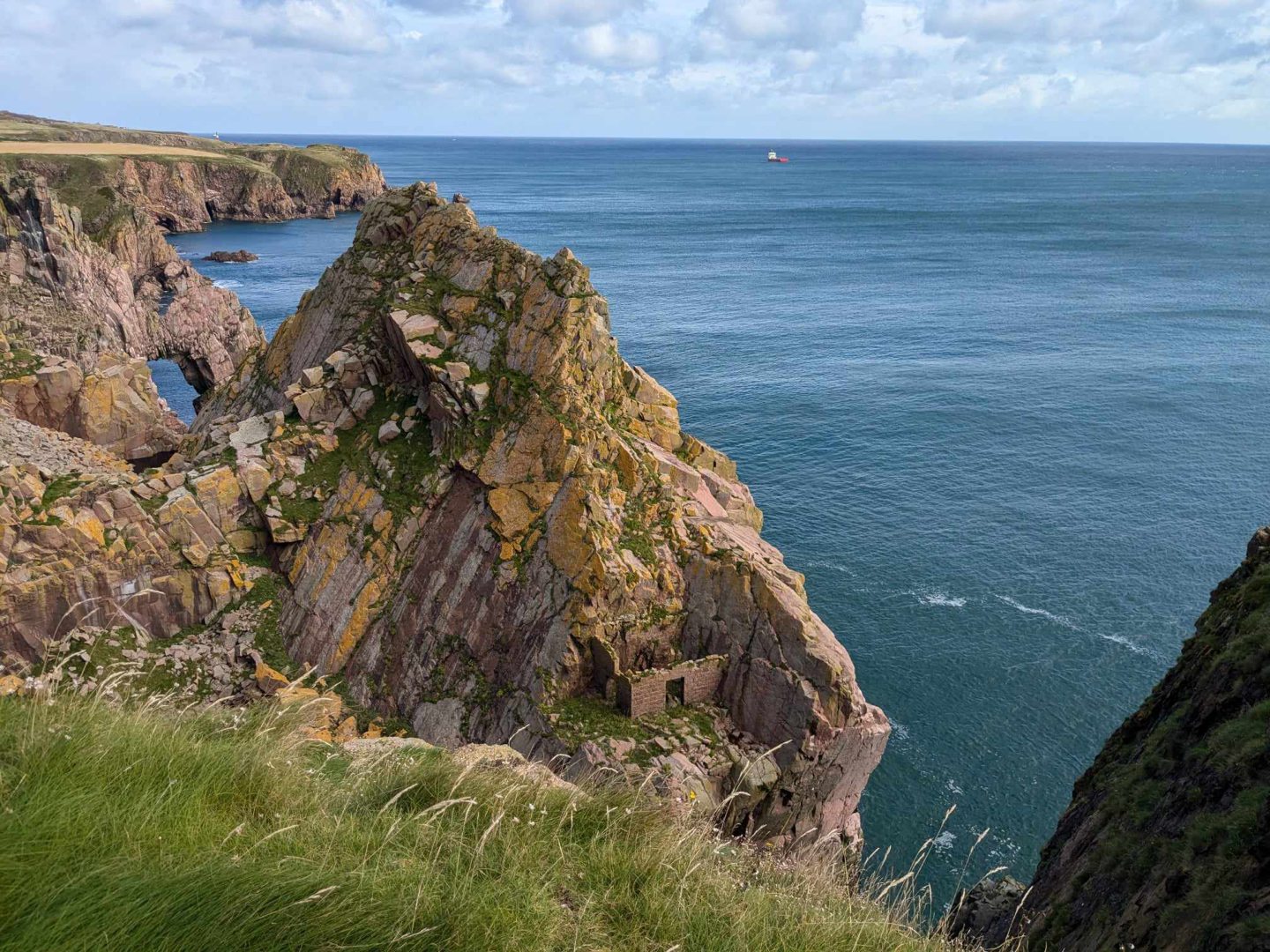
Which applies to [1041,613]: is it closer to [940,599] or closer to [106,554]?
[940,599]

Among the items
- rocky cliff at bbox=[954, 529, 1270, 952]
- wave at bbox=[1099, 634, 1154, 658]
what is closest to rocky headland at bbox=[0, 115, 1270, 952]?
rocky cliff at bbox=[954, 529, 1270, 952]

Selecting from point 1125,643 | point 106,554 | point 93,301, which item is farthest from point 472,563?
point 93,301

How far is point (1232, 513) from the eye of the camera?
208 feet

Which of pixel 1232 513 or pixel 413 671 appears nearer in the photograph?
pixel 413 671

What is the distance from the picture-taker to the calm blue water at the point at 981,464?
4441 cm

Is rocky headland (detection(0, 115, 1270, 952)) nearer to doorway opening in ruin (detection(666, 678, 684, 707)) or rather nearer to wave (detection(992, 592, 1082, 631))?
doorway opening in ruin (detection(666, 678, 684, 707))

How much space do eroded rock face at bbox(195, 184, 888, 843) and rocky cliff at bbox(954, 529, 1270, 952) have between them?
10.4 metres

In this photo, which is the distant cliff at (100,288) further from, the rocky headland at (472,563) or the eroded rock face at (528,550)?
the eroded rock face at (528,550)

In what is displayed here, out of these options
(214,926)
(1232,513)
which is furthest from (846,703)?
(1232,513)

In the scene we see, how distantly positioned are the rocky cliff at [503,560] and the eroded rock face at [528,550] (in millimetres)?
89

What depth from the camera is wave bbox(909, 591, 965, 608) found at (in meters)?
53.7

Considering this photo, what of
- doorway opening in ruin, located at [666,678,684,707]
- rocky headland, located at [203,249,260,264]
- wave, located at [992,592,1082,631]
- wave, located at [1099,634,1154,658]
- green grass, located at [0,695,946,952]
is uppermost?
rocky headland, located at [203,249,260,264]

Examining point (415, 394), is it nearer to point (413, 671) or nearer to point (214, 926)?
point (413, 671)

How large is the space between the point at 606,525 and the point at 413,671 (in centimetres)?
853
